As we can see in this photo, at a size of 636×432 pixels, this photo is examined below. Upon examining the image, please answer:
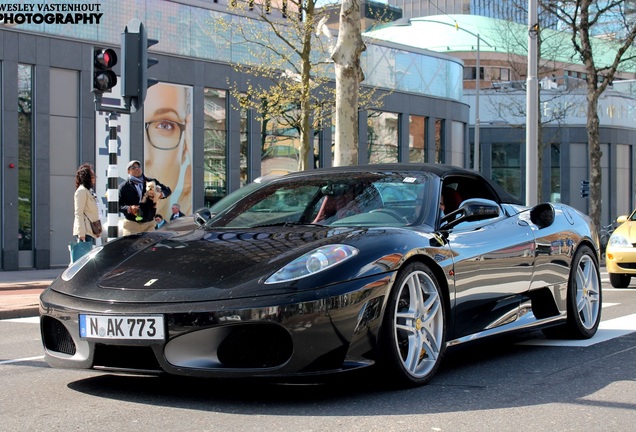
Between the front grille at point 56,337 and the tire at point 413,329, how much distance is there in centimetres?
164

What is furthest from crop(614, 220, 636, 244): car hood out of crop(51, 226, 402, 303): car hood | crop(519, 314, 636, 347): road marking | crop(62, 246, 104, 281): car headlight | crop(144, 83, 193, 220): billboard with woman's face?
crop(144, 83, 193, 220): billboard with woman's face

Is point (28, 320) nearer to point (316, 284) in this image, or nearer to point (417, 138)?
point (316, 284)

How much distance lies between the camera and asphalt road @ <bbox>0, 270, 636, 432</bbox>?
4.26m

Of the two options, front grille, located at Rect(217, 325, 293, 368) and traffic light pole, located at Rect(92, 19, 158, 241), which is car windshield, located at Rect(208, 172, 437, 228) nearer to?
front grille, located at Rect(217, 325, 293, 368)

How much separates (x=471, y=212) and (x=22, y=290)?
12.1 metres

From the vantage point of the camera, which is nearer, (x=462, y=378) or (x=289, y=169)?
(x=462, y=378)

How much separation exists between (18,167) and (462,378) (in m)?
19.7

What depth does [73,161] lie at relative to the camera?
24453mm

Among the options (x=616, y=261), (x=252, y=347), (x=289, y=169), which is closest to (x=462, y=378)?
(x=252, y=347)

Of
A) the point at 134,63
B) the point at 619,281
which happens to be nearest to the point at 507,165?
the point at 619,281

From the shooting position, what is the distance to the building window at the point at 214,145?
1109 inches

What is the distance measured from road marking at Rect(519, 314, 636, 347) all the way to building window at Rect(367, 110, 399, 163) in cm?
2621

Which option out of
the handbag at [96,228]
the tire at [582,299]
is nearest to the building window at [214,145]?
the handbag at [96,228]

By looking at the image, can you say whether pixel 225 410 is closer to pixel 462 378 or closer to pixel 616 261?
pixel 462 378
